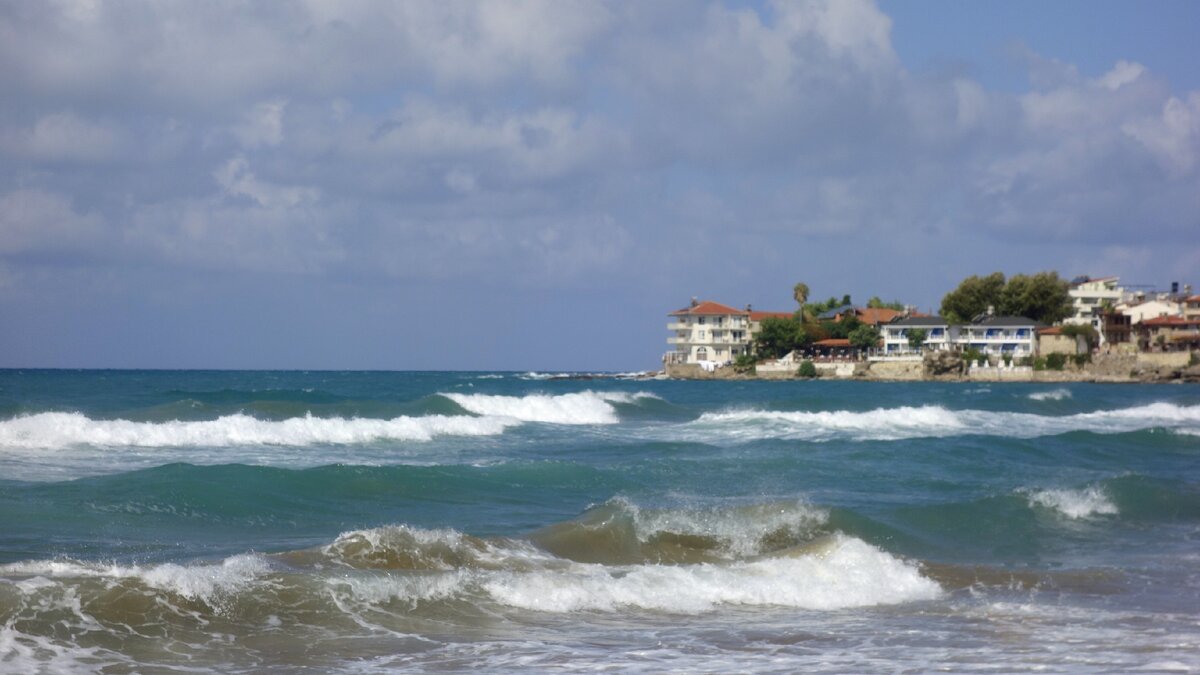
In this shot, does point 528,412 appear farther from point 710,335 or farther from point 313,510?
point 710,335

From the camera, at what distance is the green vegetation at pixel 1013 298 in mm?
115062

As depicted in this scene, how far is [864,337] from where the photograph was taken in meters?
113

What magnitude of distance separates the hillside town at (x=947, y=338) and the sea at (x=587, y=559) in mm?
79378

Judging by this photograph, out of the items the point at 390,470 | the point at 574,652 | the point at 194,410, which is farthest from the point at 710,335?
the point at 574,652

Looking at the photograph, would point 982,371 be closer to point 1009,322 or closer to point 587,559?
point 1009,322

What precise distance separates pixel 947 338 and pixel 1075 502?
314ft

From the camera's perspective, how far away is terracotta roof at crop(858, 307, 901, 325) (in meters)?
121

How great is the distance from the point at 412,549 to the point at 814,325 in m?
110

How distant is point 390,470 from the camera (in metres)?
19.4

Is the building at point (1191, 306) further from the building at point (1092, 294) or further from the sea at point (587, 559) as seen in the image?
the sea at point (587, 559)

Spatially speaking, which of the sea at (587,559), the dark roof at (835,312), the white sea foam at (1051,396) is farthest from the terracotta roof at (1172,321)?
the sea at (587,559)

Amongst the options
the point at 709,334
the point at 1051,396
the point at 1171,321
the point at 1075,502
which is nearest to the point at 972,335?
the point at 1171,321

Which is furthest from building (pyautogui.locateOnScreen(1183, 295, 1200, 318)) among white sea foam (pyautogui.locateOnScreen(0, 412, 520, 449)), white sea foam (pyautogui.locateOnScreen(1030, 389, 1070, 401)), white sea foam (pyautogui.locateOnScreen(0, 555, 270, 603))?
white sea foam (pyautogui.locateOnScreen(0, 555, 270, 603))

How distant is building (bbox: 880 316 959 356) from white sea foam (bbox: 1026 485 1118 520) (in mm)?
92925
